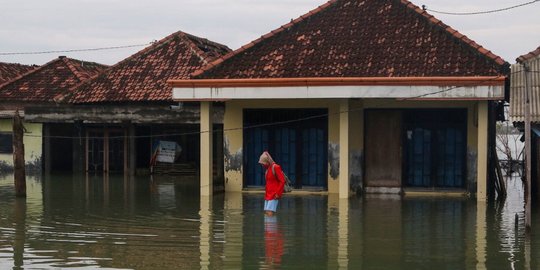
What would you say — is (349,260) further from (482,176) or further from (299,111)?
(299,111)

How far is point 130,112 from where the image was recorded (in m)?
27.8

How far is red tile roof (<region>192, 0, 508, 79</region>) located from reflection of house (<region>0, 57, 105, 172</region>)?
1199 cm

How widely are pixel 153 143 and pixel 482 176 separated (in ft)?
49.9

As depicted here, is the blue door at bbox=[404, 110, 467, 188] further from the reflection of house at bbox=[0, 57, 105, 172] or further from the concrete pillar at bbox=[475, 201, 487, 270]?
the reflection of house at bbox=[0, 57, 105, 172]

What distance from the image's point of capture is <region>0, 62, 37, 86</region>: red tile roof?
36.5 meters

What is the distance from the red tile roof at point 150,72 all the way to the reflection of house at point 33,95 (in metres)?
2.33

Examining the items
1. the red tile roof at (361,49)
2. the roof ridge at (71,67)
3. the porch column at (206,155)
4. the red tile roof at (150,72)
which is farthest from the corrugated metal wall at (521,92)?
the roof ridge at (71,67)

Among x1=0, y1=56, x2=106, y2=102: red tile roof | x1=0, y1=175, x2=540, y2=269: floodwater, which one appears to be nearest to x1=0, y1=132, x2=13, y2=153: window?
x1=0, y1=56, x2=106, y2=102: red tile roof

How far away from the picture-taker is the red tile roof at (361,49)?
18969 mm

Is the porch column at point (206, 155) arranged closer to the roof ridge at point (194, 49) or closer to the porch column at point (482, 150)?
the porch column at point (482, 150)

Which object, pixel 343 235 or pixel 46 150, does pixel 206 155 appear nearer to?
pixel 343 235

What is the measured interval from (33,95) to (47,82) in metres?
1.31

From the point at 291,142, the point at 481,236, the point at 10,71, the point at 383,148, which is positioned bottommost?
the point at 481,236

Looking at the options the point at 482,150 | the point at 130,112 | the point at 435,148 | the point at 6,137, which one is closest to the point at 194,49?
the point at 130,112
